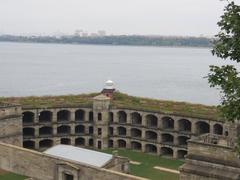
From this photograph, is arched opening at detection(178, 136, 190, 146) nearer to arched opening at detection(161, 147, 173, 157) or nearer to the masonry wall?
arched opening at detection(161, 147, 173, 157)

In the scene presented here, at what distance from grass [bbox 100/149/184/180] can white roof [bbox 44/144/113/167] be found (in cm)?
654

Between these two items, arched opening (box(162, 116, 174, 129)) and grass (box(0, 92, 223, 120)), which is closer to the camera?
grass (box(0, 92, 223, 120))

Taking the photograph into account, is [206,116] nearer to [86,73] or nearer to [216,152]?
[216,152]

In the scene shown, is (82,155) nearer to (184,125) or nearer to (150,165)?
(150,165)

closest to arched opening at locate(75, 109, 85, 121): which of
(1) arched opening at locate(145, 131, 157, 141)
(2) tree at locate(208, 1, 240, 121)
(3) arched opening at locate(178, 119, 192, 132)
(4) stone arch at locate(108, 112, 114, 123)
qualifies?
(4) stone arch at locate(108, 112, 114, 123)

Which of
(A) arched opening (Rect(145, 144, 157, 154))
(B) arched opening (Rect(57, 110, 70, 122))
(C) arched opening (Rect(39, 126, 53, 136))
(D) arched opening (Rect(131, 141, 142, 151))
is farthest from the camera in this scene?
(B) arched opening (Rect(57, 110, 70, 122))

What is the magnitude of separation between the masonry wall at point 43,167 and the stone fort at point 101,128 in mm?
12487

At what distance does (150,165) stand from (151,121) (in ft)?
28.7

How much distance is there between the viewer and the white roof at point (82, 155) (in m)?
37.1

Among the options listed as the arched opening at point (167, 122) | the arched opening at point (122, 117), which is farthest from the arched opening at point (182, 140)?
the arched opening at point (122, 117)

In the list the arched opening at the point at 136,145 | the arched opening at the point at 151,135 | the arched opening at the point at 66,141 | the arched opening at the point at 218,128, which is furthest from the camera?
the arched opening at the point at 66,141

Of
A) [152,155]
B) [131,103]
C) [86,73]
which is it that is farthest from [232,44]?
[86,73]

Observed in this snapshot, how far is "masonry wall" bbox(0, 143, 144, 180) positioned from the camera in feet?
103

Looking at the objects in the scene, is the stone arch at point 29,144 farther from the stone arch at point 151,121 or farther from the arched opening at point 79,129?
the stone arch at point 151,121
